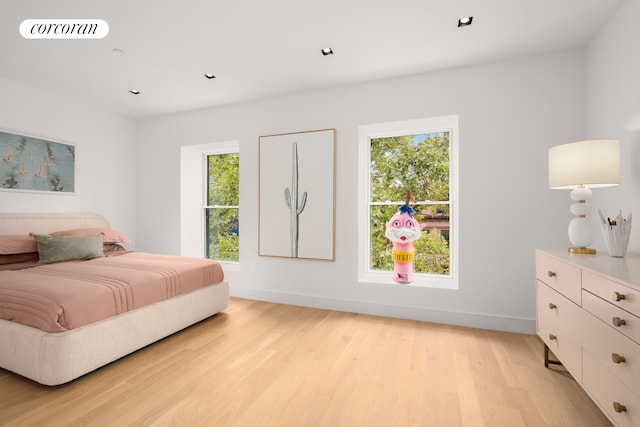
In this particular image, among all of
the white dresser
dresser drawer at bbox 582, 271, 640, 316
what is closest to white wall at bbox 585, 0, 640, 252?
the white dresser

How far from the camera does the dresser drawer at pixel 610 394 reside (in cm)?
120

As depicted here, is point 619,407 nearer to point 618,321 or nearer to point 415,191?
point 618,321

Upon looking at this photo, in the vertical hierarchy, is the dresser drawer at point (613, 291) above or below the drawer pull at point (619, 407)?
above

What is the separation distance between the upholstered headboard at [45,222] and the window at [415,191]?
11.5 ft

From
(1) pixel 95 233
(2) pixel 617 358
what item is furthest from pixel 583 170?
(1) pixel 95 233

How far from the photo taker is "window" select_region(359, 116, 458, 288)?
3.21 metres

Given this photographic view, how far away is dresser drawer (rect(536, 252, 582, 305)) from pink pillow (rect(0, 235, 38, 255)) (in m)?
4.50

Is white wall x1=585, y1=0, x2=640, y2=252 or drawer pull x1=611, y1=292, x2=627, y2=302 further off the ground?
white wall x1=585, y1=0, x2=640, y2=252

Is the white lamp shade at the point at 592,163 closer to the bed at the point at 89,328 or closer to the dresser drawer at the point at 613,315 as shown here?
the dresser drawer at the point at 613,315

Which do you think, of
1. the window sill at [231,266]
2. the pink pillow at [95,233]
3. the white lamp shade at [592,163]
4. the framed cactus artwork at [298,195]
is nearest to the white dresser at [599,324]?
the white lamp shade at [592,163]

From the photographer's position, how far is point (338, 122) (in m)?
3.40

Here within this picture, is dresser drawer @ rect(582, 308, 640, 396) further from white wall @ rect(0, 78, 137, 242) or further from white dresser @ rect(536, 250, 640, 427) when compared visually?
white wall @ rect(0, 78, 137, 242)

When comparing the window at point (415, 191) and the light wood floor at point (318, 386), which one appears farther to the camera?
the window at point (415, 191)

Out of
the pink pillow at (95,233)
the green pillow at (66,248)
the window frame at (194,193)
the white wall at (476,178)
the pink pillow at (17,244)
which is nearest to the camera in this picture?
the white wall at (476,178)
